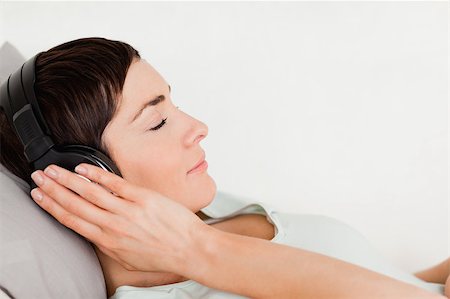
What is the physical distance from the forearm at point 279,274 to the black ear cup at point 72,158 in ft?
0.81

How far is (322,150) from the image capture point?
2133 mm

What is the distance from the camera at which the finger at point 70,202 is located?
1283 mm

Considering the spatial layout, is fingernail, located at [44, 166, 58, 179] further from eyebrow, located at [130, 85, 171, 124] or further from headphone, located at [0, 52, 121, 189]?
eyebrow, located at [130, 85, 171, 124]

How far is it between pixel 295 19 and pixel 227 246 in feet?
3.97

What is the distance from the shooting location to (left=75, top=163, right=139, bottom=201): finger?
1.27 m

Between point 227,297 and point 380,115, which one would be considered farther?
point 380,115

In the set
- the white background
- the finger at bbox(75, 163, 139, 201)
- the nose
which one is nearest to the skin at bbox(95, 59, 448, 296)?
the nose

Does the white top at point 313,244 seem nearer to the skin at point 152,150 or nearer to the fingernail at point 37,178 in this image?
the skin at point 152,150

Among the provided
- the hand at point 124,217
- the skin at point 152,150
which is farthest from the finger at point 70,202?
the skin at point 152,150

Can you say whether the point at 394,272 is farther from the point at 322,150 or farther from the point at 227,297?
the point at 322,150

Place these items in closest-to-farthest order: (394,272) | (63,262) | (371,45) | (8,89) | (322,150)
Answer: (63,262) < (8,89) < (394,272) < (322,150) < (371,45)

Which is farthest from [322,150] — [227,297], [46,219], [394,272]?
[46,219]

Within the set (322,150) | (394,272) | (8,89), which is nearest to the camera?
(8,89)

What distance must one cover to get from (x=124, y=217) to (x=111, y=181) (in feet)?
0.23
